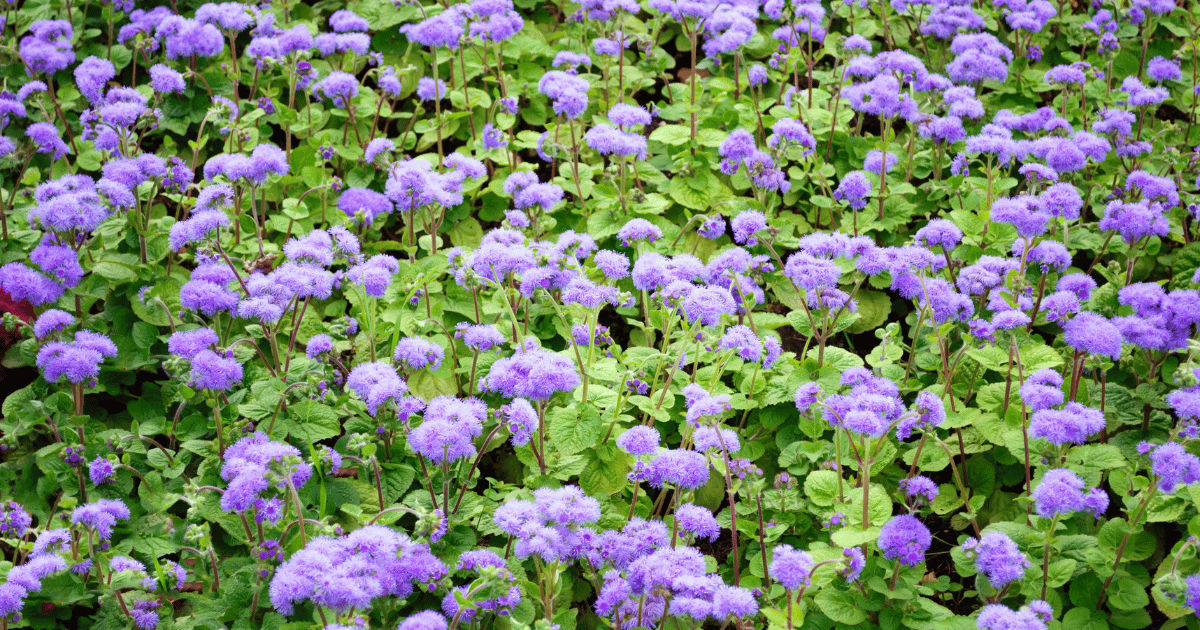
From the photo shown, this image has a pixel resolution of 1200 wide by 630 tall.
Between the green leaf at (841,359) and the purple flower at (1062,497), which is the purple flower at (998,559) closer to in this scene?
the purple flower at (1062,497)

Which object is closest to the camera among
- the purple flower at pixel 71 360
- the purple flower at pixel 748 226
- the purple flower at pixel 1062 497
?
the purple flower at pixel 1062 497

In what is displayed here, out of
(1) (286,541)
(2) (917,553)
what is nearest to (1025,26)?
(2) (917,553)

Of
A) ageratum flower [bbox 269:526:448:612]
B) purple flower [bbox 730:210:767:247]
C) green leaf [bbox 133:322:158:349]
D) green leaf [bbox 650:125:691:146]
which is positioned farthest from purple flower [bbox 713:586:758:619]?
green leaf [bbox 650:125:691:146]

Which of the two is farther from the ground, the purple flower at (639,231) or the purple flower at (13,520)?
the purple flower at (639,231)

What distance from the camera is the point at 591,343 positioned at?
339 centimetres

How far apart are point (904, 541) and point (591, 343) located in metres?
1.23

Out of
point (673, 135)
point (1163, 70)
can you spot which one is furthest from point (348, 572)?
point (1163, 70)

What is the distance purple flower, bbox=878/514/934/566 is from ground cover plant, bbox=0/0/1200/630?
0.01 meters

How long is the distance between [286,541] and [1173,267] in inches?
155

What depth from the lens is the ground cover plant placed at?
2885mm

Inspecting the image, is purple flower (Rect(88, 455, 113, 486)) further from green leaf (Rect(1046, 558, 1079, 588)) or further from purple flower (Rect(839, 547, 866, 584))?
green leaf (Rect(1046, 558, 1079, 588))

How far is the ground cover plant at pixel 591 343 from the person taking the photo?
2.88m

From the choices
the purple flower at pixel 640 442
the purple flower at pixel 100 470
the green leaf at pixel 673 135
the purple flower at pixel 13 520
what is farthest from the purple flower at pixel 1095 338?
the purple flower at pixel 13 520

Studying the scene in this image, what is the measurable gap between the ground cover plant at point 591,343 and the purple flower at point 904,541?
10mm
